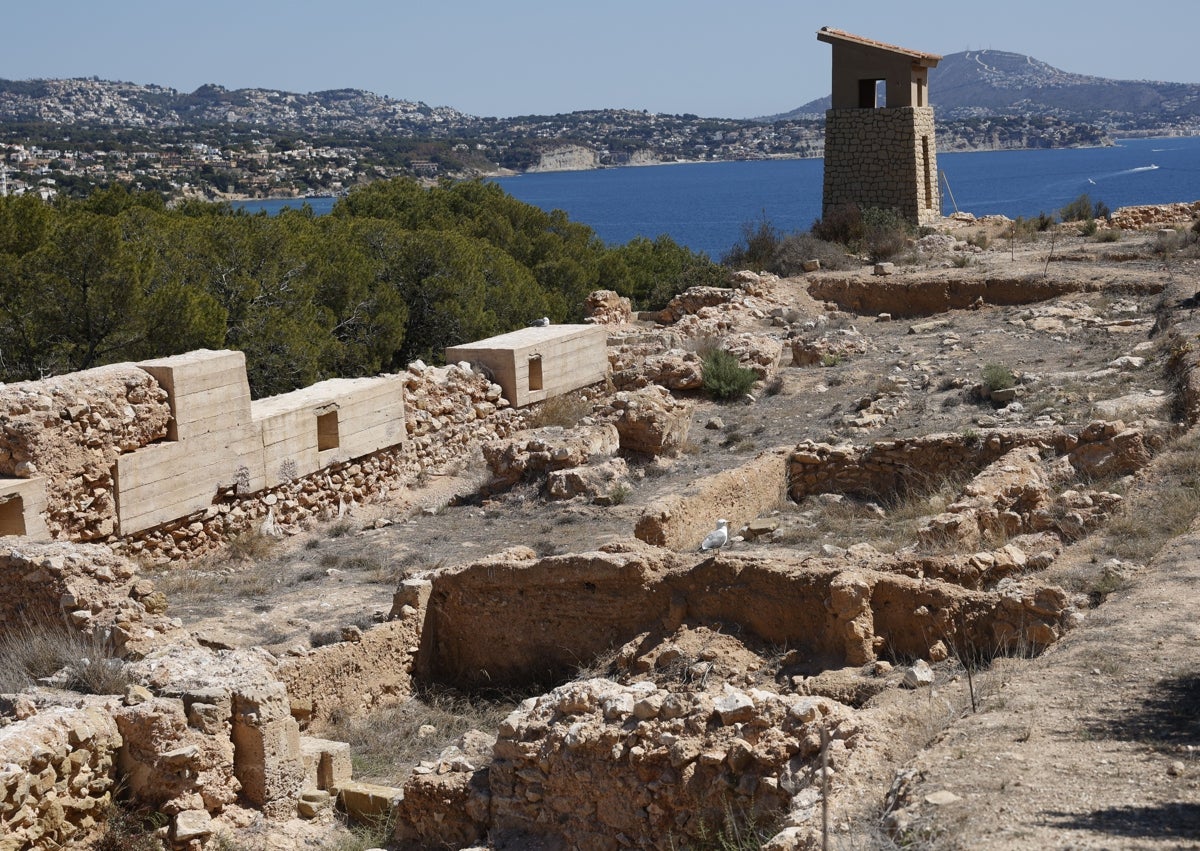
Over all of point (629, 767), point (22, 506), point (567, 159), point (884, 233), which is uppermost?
point (567, 159)

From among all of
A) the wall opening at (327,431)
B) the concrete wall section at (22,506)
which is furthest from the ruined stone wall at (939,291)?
the concrete wall section at (22,506)

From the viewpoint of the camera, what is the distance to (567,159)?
147250 mm

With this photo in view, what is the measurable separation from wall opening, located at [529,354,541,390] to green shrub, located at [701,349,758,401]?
2201 mm

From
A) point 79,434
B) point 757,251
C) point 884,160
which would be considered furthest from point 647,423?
point 884,160

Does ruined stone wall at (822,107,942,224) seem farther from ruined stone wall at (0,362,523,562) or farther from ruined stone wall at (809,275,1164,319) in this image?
ruined stone wall at (0,362,523,562)

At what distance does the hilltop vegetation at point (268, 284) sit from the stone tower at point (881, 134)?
438cm

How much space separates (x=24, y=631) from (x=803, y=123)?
189 metres

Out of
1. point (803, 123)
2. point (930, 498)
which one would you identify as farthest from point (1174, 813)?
point (803, 123)

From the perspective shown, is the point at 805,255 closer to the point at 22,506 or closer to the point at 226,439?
the point at 226,439

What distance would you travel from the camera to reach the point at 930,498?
11.5 m

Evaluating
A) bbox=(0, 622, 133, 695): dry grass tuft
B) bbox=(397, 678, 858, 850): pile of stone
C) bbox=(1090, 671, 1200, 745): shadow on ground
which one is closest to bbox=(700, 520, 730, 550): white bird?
bbox=(397, 678, 858, 850): pile of stone

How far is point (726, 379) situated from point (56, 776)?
11.7 m

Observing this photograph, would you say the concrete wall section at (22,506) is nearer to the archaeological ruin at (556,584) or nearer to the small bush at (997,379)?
the archaeological ruin at (556,584)

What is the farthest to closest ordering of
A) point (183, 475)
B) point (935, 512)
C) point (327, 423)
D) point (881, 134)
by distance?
1. point (881, 134)
2. point (327, 423)
3. point (183, 475)
4. point (935, 512)
